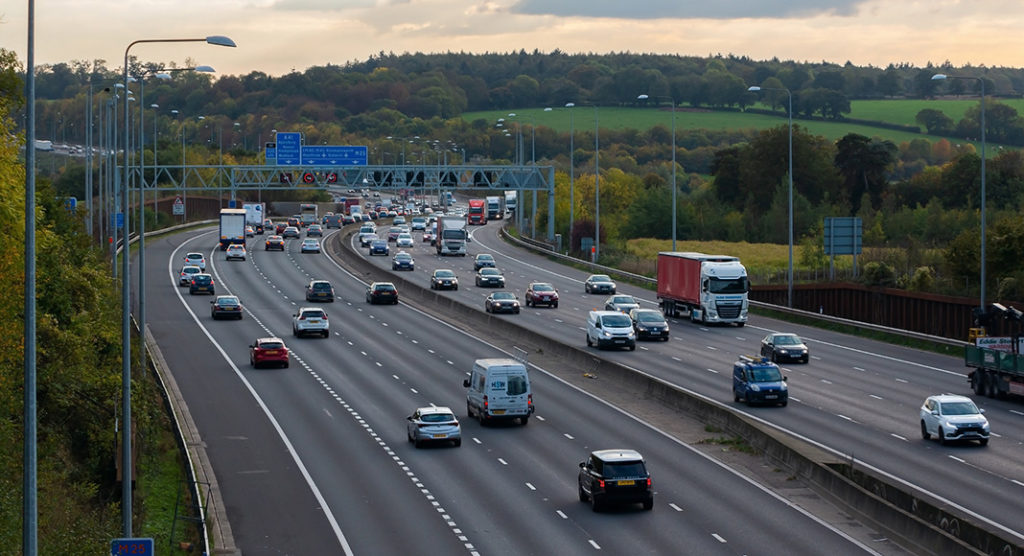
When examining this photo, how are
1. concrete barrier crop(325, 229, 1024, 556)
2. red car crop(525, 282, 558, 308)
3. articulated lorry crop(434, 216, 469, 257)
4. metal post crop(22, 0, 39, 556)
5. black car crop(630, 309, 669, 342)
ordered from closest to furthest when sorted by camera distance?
metal post crop(22, 0, 39, 556) → concrete barrier crop(325, 229, 1024, 556) → black car crop(630, 309, 669, 342) → red car crop(525, 282, 558, 308) → articulated lorry crop(434, 216, 469, 257)

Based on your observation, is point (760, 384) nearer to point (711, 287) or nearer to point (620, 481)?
point (620, 481)

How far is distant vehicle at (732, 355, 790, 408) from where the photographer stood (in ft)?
146

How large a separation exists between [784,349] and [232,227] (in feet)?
217

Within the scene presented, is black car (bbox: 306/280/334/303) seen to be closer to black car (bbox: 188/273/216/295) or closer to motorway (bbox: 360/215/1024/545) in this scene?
black car (bbox: 188/273/216/295)

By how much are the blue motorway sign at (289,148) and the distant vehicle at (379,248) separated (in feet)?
38.7

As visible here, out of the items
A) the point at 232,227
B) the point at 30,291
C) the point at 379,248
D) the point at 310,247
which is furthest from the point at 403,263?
the point at 30,291

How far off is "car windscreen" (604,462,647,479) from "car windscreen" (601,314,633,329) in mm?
28745

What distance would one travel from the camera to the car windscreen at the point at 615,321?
59.7 m

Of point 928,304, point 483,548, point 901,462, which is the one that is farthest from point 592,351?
point 483,548

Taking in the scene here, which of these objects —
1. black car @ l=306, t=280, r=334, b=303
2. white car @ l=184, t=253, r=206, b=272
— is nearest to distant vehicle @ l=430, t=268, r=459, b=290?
black car @ l=306, t=280, r=334, b=303

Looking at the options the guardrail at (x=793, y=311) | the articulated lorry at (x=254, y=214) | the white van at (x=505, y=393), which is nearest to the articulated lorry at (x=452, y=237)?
the guardrail at (x=793, y=311)

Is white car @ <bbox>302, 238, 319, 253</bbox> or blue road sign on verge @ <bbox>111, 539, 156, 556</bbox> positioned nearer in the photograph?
blue road sign on verge @ <bbox>111, 539, 156, 556</bbox>

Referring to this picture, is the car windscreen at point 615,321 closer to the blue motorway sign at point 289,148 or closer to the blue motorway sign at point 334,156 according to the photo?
the blue motorway sign at point 334,156

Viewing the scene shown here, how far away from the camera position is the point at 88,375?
128 ft
